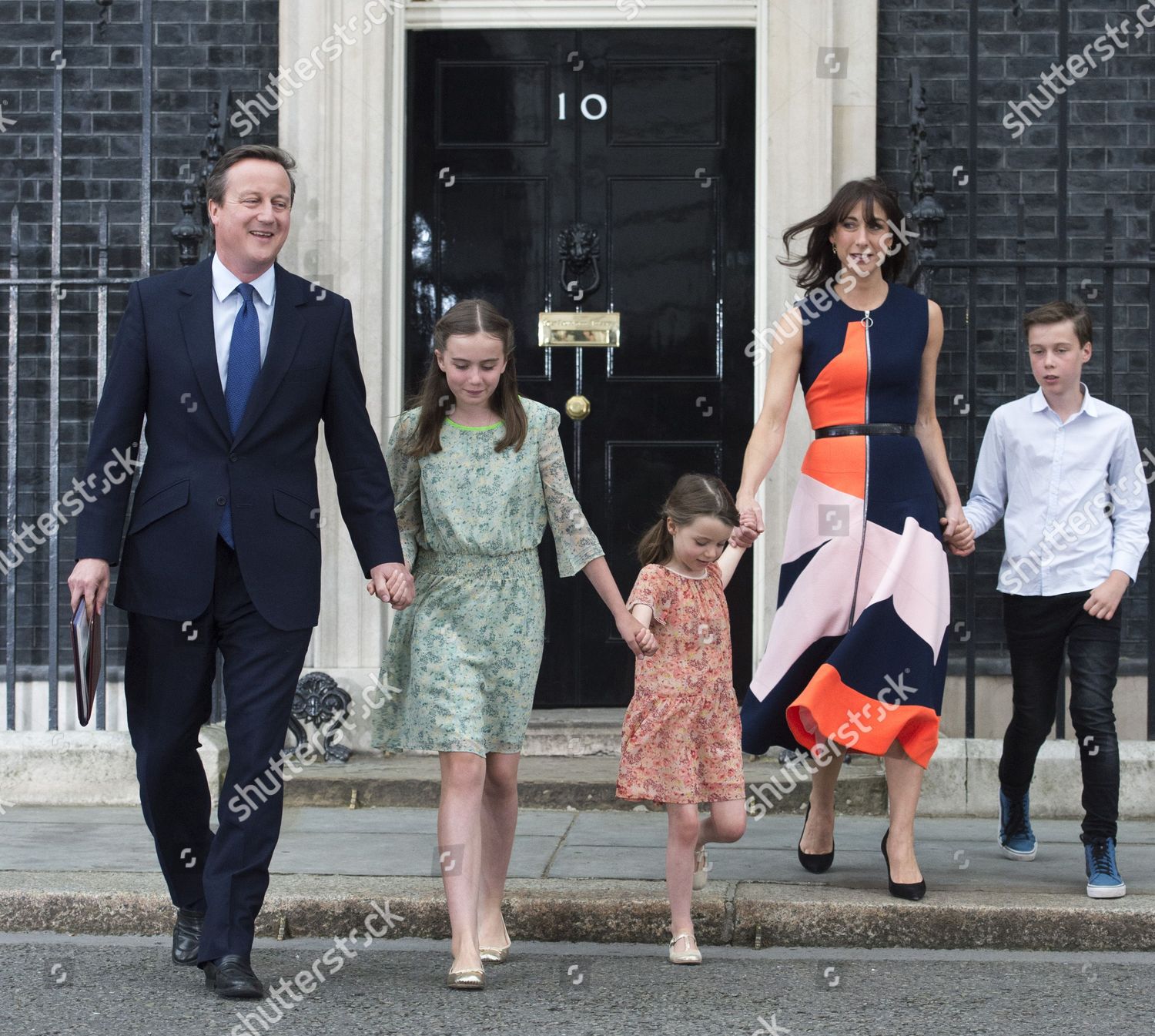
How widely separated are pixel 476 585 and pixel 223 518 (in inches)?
26.4

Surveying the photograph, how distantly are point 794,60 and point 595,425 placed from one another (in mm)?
1762

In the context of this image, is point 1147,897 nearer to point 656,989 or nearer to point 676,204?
point 656,989

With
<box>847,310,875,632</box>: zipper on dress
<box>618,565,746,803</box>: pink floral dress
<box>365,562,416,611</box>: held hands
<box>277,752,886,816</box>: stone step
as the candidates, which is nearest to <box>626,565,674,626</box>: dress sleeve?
<box>618,565,746,803</box>: pink floral dress

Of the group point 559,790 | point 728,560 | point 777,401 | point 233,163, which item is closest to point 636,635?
point 728,560

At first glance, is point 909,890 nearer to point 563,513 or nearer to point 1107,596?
point 1107,596

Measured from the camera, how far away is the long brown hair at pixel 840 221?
498 cm

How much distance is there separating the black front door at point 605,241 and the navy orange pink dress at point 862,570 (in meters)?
2.24

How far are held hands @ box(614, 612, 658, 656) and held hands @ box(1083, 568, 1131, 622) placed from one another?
150 centimetres

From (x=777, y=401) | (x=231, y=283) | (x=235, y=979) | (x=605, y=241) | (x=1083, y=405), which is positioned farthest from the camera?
(x=605, y=241)

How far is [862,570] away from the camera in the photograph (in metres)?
5.01

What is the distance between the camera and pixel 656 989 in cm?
431

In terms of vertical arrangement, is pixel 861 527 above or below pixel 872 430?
below

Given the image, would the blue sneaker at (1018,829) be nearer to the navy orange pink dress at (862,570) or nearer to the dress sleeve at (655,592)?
the navy orange pink dress at (862,570)

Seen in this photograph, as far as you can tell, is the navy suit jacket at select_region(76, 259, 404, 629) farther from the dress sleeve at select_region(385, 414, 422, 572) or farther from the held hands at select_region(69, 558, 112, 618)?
the dress sleeve at select_region(385, 414, 422, 572)
